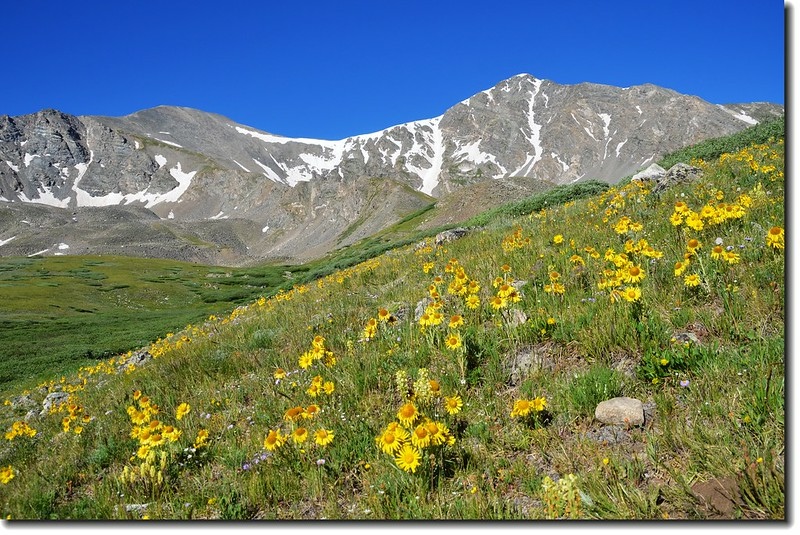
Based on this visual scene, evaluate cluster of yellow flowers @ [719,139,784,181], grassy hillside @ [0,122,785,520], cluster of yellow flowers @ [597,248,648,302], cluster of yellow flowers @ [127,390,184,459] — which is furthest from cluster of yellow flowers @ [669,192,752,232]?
cluster of yellow flowers @ [127,390,184,459]

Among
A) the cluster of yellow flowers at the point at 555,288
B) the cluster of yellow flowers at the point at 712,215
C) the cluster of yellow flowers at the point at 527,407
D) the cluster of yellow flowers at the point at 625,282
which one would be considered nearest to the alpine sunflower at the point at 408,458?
the cluster of yellow flowers at the point at 527,407

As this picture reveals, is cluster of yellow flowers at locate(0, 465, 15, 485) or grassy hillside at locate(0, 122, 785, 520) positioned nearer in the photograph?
grassy hillside at locate(0, 122, 785, 520)

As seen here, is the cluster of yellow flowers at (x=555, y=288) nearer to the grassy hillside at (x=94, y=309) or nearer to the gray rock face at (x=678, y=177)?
the gray rock face at (x=678, y=177)

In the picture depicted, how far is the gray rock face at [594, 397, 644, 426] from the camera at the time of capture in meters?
3.20

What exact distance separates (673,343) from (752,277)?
3.49 ft

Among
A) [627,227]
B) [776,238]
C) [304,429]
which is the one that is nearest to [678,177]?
[627,227]

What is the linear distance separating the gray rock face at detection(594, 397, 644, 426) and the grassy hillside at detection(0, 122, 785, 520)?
8 cm

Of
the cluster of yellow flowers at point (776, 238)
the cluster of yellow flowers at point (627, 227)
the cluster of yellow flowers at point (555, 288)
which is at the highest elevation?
the cluster of yellow flowers at point (627, 227)

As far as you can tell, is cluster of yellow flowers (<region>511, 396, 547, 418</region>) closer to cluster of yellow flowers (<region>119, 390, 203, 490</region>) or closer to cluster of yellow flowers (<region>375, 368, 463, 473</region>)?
cluster of yellow flowers (<region>375, 368, 463, 473</region>)

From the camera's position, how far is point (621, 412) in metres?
3.25

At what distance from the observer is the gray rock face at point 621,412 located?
3.20 metres

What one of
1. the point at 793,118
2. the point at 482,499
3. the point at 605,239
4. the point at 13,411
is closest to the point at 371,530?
the point at 482,499

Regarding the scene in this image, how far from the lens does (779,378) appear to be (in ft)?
9.45

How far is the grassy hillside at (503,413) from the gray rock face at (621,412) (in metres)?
0.08
